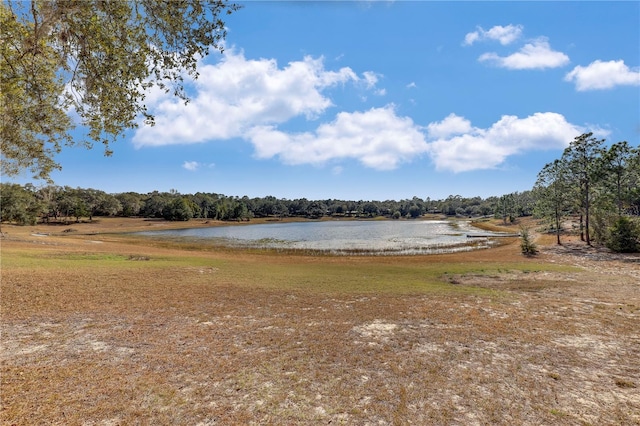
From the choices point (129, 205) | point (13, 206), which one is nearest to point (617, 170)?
point (13, 206)

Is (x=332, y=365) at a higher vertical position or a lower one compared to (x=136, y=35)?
lower

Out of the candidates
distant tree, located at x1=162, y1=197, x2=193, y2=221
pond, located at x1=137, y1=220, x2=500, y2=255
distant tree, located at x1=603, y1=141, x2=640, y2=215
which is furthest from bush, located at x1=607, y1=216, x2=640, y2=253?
distant tree, located at x1=162, y1=197, x2=193, y2=221

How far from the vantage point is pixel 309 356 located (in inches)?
322

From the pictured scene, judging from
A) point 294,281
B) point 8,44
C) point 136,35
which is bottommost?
point 294,281

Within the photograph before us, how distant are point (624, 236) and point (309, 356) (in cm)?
4616

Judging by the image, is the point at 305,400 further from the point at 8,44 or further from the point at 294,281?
the point at 294,281

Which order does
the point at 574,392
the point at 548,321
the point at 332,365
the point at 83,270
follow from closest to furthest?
1. the point at 574,392
2. the point at 332,365
3. the point at 548,321
4. the point at 83,270

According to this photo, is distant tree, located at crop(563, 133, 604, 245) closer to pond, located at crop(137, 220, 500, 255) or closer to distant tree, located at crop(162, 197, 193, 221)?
pond, located at crop(137, 220, 500, 255)

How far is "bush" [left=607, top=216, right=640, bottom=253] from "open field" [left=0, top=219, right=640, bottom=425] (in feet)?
93.7

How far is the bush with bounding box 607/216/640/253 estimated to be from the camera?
117 ft

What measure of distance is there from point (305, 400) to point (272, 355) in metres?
2.34

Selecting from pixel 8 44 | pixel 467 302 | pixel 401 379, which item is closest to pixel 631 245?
pixel 467 302

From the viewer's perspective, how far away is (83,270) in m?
18.5

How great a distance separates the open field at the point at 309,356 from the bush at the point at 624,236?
28.6 metres
